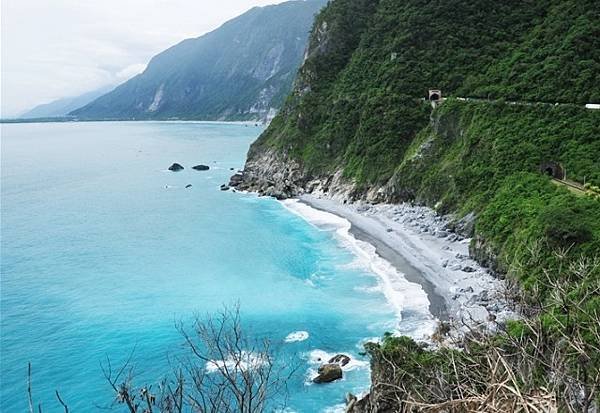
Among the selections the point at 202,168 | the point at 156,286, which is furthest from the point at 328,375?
the point at 202,168

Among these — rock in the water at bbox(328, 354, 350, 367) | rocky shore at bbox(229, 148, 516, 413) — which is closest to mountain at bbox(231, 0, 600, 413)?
rocky shore at bbox(229, 148, 516, 413)

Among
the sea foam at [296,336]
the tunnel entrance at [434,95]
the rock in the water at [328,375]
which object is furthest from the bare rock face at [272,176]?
the rock in the water at [328,375]

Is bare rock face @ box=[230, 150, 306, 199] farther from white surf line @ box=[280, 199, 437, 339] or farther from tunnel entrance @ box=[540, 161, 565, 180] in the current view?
tunnel entrance @ box=[540, 161, 565, 180]

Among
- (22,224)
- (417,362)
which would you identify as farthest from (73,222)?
(417,362)

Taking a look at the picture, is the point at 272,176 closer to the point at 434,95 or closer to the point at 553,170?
the point at 434,95

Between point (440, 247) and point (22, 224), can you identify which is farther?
point (22, 224)

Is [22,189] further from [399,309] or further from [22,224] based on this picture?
[399,309]
